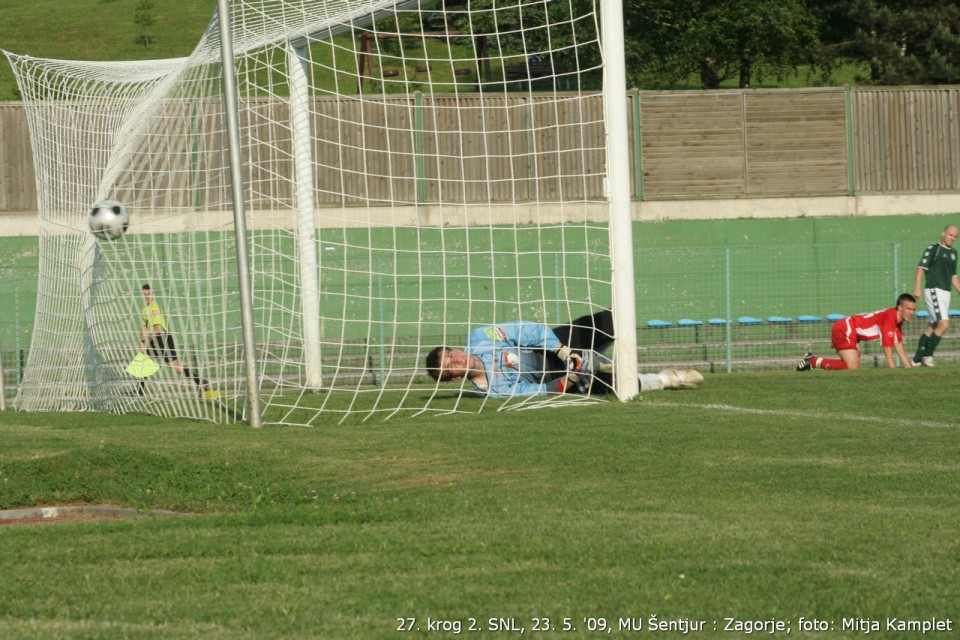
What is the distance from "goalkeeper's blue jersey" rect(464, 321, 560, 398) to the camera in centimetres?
1158

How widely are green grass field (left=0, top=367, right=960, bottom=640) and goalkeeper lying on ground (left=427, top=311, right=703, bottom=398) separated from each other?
7.06ft

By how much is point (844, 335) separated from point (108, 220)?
9.30 meters

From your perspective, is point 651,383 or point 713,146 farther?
point 713,146

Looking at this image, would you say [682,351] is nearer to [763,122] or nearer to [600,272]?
[600,272]

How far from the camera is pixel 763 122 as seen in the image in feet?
83.5

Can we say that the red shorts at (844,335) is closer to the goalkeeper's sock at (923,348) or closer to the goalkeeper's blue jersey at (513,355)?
the goalkeeper's sock at (923,348)

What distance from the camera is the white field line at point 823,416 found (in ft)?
29.0

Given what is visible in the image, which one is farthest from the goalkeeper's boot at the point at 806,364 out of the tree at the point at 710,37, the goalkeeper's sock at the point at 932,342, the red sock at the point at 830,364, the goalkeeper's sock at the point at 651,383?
the tree at the point at 710,37

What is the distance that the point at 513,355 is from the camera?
38.6ft

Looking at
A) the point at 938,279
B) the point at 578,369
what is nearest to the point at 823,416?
the point at 578,369

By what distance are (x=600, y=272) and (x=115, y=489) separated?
1481 centimetres

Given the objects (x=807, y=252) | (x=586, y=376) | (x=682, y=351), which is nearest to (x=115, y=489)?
(x=586, y=376)

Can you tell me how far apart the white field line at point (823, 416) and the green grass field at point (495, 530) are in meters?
0.06

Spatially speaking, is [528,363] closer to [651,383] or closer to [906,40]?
[651,383]
